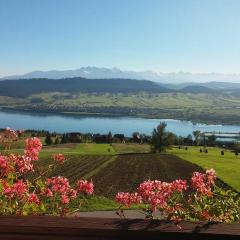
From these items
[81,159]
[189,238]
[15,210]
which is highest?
[189,238]

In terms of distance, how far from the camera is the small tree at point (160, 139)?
3885 inches

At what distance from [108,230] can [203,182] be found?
311 centimetres

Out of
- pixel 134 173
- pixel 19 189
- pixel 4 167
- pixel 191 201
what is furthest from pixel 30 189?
pixel 134 173

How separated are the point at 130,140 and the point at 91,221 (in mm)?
136826

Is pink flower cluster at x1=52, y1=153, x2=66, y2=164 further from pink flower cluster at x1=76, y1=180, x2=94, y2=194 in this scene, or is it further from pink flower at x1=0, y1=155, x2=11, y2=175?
pink flower at x1=0, y1=155, x2=11, y2=175

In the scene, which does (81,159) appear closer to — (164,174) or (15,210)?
(164,174)

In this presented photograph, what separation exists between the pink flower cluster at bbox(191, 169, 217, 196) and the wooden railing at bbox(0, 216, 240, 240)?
7.84ft

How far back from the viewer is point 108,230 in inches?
97.2

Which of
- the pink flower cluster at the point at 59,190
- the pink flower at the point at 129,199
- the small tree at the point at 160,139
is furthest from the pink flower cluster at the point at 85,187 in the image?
the small tree at the point at 160,139

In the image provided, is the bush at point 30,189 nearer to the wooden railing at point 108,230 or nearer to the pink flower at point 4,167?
the pink flower at point 4,167

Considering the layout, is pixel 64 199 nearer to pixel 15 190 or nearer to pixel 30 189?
pixel 15 190

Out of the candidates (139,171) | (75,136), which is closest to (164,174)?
(139,171)

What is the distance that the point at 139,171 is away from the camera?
6028 centimetres

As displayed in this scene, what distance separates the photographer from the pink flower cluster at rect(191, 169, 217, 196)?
500 centimetres
